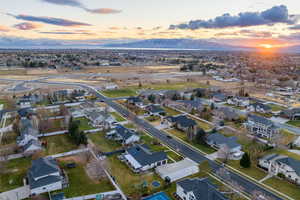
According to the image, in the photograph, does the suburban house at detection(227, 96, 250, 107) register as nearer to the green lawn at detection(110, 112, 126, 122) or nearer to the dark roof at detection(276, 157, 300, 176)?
the green lawn at detection(110, 112, 126, 122)

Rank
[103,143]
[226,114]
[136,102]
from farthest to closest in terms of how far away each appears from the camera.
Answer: [136,102] < [226,114] < [103,143]

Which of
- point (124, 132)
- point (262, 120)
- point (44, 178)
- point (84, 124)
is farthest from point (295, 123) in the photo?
point (44, 178)

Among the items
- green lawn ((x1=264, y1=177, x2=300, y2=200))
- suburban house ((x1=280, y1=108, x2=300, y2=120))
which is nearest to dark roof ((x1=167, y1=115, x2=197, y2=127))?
green lawn ((x1=264, y1=177, x2=300, y2=200))

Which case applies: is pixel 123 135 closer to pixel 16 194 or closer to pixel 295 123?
pixel 16 194

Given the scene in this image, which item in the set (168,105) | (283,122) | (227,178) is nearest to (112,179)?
(227,178)

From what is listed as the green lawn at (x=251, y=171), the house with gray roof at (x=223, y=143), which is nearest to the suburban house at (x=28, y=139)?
the house with gray roof at (x=223, y=143)

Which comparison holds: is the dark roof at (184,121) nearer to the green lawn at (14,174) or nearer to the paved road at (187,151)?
the paved road at (187,151)
